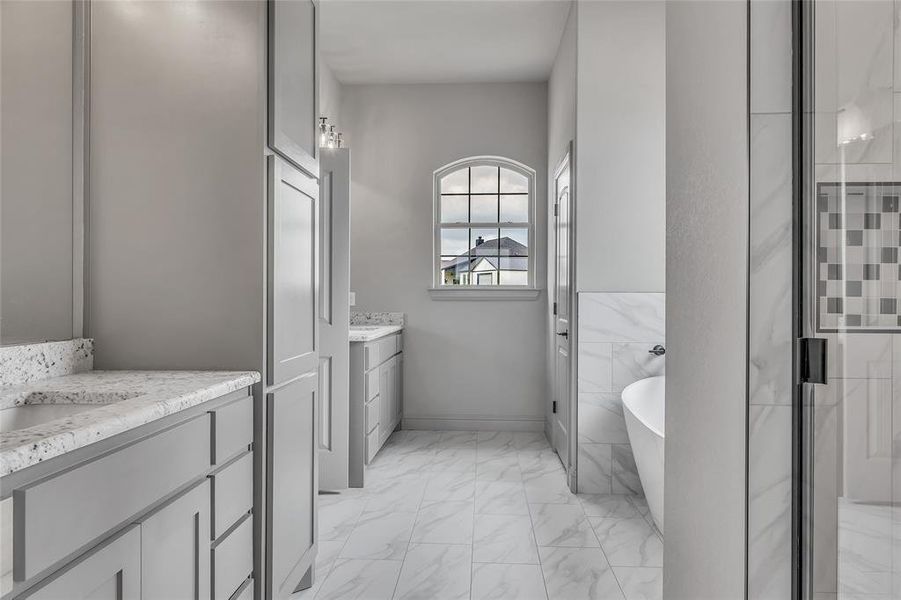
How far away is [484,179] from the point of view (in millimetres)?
Result: 5285

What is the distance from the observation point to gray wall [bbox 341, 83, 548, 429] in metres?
5.13

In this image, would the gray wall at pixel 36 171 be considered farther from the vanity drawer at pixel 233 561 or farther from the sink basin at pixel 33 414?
the vanity drawer at pixel 233 561

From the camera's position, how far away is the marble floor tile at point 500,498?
3201mm

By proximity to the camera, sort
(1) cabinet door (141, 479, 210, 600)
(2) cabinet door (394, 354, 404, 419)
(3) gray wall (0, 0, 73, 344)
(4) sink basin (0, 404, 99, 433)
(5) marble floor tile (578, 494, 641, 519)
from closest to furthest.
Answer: (1) cabinet door (141, 479, 210, 600)
(4) sink basin (0, 404, 99, 433)
(3) gray wall (0, 0, 73, 344)
(5) marble floor tile (578, 494, 641, 519)
(2) cabinet door (394, 354, 404, 419)

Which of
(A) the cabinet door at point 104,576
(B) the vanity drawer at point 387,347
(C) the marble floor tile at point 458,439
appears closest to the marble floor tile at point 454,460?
(C) the marble floor tile at point 458,439

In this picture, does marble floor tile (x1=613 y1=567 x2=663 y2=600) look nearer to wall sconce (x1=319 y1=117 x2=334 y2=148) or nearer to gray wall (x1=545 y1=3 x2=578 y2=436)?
gray wall (x1=545 y1=3 x2=578 y2=436)

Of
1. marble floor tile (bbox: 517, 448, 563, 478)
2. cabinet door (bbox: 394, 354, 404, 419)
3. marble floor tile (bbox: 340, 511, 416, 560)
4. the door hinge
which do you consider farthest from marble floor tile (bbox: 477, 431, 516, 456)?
the door hinge

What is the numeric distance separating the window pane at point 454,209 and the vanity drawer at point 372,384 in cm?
180

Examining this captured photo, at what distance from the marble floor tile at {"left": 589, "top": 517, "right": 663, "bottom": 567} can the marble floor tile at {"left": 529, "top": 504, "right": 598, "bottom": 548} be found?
6 centimetres

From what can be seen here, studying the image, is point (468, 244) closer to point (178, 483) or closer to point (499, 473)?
point (499, 473)

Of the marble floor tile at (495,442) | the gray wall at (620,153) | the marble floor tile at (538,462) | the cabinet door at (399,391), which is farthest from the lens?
the cabinet door at (399,391)

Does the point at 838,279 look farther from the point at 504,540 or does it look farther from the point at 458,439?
the point at 458,439

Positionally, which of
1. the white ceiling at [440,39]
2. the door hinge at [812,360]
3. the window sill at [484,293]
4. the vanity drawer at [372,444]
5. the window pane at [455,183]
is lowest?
the vanity drawer at [372,444]

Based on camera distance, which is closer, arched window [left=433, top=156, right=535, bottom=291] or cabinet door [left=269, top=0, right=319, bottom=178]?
cabinet door [left=269, top=0, right=319, bottom=178]
